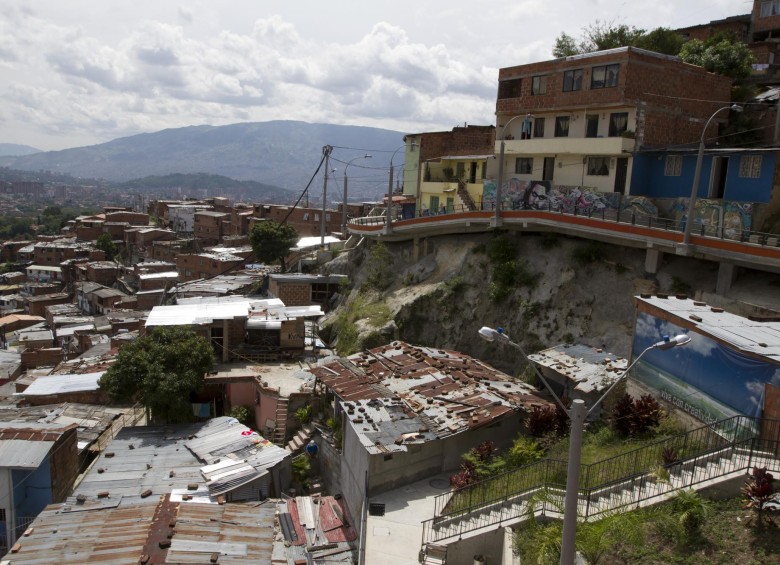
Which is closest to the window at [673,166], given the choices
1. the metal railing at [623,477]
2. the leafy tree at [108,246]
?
the metal railing at [623,477]

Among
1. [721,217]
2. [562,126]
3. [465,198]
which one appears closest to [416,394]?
[721,217]

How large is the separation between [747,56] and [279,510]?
36.3 metres

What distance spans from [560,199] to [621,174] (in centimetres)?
367

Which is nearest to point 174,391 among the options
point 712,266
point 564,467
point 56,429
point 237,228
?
point 56,429

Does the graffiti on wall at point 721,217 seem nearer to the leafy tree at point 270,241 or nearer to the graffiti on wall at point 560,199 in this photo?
the graffiti on wall at point 560,199

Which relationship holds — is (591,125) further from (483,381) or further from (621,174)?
(483,381)

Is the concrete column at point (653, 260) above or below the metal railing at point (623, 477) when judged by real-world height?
above

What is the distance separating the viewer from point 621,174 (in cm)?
3027

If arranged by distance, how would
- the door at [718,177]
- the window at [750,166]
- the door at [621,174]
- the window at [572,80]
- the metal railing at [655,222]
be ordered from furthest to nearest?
the window at [572,80] → the door at [621,174] → the door at [718,177] → the window at [750,166] → the metal railing at [655,222]

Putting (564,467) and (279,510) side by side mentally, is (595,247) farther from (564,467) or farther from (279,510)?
(279,510)

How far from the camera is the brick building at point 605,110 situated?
29.6 metres

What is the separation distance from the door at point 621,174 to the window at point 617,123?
1464mm

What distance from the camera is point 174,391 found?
22.9m

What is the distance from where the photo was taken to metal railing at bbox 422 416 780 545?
42.9ft
